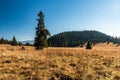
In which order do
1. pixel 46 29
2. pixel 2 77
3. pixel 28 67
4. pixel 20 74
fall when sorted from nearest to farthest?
pixel 2 77 → pixel 20 74 → pixel 28 67 → pixel 46 29

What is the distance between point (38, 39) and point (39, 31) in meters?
2.39

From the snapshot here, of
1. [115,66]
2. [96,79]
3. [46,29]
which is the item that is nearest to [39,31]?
[46,29]

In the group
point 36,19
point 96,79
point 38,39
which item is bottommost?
point 96,79

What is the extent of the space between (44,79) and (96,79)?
3047 mm

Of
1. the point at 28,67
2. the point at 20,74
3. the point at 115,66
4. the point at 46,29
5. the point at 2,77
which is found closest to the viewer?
the point at 2,77

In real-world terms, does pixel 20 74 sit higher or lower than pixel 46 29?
lower

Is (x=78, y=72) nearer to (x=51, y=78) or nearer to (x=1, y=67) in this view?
(x=51, y=78)

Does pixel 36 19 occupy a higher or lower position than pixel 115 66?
higher

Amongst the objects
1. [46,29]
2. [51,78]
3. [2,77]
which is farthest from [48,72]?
[46,29]

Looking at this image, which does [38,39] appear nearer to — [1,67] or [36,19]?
[36,19]

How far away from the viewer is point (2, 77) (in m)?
10.6

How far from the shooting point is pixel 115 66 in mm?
14852

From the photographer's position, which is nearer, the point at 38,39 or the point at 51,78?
the point at 51,78

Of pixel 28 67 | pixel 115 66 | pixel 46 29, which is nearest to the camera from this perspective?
pixel 28 67
